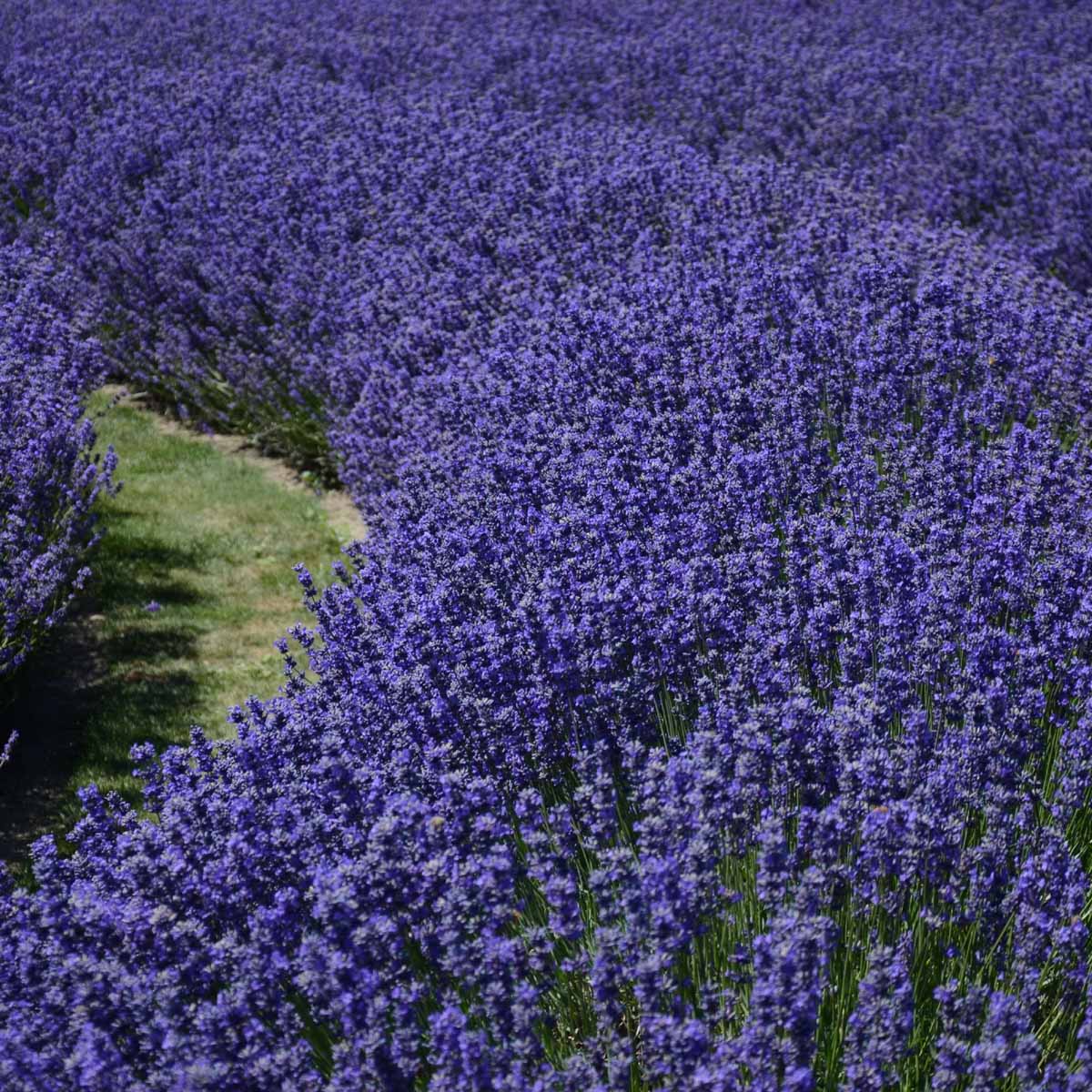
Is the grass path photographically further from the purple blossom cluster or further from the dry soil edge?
the purple blossom cluster

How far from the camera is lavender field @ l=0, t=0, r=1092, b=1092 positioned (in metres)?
2.12

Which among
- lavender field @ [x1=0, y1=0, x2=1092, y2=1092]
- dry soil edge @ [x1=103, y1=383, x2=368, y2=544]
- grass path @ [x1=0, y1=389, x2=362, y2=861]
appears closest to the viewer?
lavender field @ [x1=0, y1=0, x2=1092, y2=1092]

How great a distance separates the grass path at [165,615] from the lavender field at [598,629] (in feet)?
0.86

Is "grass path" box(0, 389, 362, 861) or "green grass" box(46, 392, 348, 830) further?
"green grass" box(46, 392, 348, 830)

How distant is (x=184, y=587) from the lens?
5.51 meters

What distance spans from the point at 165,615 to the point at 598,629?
9.20 feet

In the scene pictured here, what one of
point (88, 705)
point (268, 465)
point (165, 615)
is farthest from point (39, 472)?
point (268, 465)

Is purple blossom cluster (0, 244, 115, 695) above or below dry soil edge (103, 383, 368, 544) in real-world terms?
below

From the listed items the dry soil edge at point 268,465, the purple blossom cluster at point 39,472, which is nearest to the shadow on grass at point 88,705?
the purple blossom cluster at point 39,472

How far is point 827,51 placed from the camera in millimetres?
9680

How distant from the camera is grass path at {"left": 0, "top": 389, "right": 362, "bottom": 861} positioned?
434cm

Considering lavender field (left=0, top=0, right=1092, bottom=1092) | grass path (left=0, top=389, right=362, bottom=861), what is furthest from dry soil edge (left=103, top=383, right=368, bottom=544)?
lavender field (left=0, top=0, right=1092, bottom=1092)

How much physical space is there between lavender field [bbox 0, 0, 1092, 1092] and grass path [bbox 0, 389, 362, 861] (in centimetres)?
26

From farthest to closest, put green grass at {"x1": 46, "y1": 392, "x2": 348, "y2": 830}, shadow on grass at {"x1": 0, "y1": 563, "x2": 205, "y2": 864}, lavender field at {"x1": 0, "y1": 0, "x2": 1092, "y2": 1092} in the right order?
green grass at {"x1": 46, "y1": 392, "x2": 348, "y2": 830} < shadow on grass at {"x1": 0, "y1": 563, "x2": 205, "y2": 864} < lavender field at {"x1": 0, "y1": 0, "x2": 1092, "y2": 1092}
